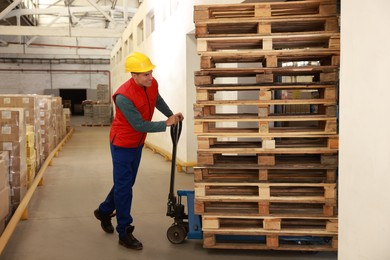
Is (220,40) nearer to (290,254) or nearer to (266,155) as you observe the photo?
(266,155)

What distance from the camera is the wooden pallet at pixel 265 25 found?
13.3 feet

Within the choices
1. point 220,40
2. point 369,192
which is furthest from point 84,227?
point 369,192

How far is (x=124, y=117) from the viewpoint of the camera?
4543 mm

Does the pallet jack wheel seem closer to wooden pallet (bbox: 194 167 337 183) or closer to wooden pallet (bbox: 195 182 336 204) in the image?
wooden pallet (bbox: 195 182 336 204)

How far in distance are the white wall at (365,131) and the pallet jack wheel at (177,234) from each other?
2.03 m

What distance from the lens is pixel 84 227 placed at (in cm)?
541

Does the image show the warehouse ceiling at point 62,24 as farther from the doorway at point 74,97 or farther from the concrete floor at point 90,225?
the concrete floor at point 90,225

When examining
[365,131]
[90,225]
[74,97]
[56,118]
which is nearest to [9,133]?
[90,225]

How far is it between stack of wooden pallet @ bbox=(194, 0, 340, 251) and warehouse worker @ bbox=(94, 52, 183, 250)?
1.80 feet

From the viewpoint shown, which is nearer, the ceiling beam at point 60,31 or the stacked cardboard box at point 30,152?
the stacked cardboard box at point 30,152

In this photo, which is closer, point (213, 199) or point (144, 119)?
point (213, 199)

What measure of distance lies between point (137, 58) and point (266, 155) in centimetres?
153

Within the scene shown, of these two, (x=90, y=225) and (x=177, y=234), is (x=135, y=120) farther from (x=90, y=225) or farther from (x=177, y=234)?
(x=90, y=225)

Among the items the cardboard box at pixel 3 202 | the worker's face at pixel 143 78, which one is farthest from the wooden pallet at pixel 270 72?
the cardboard box at pixel 3 202
